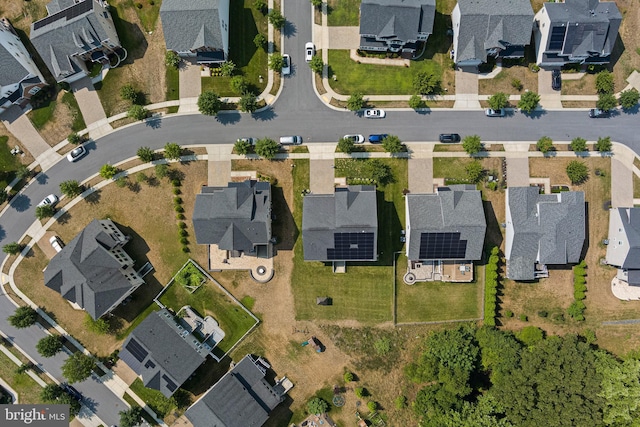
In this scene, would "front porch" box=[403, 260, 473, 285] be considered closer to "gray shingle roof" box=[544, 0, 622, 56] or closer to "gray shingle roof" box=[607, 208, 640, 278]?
"gray shingle roof" box=[607, 208, 640, 278]

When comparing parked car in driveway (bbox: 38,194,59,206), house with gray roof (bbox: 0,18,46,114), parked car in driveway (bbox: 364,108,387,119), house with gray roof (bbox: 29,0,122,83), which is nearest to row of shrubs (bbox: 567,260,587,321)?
parked car in driveway (bbox: 364,108,387,119)

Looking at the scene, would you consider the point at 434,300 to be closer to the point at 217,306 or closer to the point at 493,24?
the point at 217,306

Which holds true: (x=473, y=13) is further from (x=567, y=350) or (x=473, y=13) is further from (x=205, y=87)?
(x=567, y=350)

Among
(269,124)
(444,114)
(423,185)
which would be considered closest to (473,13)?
(444,114)

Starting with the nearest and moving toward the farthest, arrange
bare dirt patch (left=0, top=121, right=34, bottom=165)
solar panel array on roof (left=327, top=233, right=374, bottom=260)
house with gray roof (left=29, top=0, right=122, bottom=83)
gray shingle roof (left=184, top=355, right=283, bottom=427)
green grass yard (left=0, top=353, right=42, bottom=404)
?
solar panel array on roof (left=327, top=233, right=374, bottom=260) < gray shingle roof (left=184, top=355, right=283, bottom=427) < house with gray roof (left=29, top=0, right=122, bottom=83) < green grass yard (left=0, top=353, right=42, bottom=404) < bare dirt patch (left=0, top=121, right=34, bottom=165)

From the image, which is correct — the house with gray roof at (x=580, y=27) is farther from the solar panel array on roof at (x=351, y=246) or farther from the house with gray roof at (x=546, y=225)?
the solar panel array on roof at (x=351, y=246)

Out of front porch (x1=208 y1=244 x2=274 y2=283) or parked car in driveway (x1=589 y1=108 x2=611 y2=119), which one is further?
front porch (x1=208 y1=244 x2=274 y2=283)

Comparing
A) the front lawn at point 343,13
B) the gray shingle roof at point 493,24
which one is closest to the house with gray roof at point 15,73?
the front lawn at point 343,13
